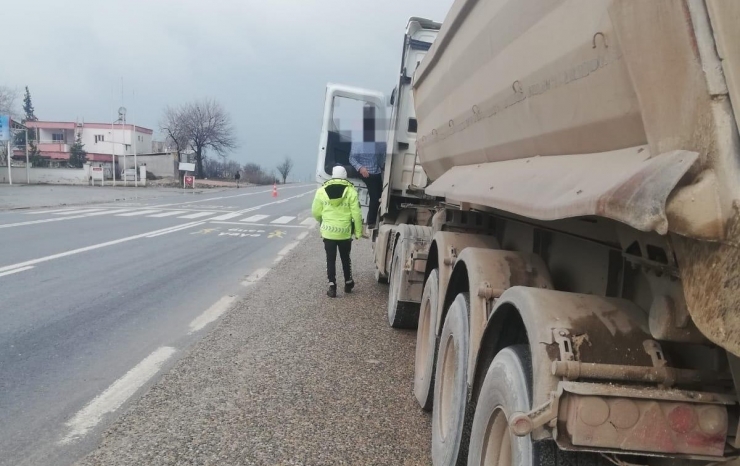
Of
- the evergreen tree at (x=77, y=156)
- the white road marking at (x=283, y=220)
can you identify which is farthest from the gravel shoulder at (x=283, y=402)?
the evergreen tree at (x=77, y=156)

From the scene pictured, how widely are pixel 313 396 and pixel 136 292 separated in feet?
14.6

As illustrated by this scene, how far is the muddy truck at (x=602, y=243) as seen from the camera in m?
1.28

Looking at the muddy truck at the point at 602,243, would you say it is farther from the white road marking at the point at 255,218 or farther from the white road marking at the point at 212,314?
the white road marking at the point at 255,218

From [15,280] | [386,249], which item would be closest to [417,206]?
[386,249]

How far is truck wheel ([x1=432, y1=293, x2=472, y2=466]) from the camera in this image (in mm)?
2945

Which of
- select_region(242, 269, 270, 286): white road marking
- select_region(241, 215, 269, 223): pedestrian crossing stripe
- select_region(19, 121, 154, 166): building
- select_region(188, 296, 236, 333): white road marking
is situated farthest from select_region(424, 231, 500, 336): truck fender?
select_region(19, 121, 154, 166): building

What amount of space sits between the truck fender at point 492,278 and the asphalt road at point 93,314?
93.7 inches

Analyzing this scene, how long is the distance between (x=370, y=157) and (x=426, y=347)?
4.98 m

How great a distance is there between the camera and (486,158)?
342cm

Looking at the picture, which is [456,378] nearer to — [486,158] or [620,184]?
[486,158]

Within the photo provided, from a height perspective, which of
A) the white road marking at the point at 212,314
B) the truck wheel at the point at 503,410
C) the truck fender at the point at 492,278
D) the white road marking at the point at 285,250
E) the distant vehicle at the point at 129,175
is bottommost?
the distant vehicle at the point at 129,175

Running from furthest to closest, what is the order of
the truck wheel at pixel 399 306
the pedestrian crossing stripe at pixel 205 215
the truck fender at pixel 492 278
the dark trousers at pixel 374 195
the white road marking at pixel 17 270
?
1. the pedestrian crossing stripe at pixel 205 215
2. the dark trousers at pixel 374 195
3. the white road marking at pixel 17 270
4. the truck wheel at pixel 399 306
5. the truck fender at pixel 492 278

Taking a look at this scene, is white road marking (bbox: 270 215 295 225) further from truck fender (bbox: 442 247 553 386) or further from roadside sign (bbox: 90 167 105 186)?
roadside sign (bbox: 90 167 105 186)

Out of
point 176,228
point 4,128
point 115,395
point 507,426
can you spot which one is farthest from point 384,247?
point 4,128
